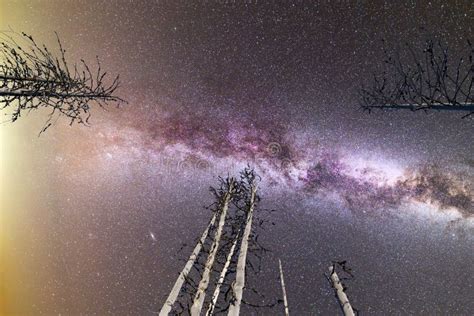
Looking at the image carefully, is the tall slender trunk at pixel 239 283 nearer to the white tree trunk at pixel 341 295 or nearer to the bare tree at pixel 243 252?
the bare tree at pixel 243 252

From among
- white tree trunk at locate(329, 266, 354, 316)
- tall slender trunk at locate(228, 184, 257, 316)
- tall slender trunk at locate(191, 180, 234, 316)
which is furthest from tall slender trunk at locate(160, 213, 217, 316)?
white tree trunk at locate(329, 266, 354, 316)

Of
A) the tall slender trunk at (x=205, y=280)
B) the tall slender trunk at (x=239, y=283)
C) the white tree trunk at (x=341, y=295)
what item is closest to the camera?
the tall slender trunk at (x=239, y=283)

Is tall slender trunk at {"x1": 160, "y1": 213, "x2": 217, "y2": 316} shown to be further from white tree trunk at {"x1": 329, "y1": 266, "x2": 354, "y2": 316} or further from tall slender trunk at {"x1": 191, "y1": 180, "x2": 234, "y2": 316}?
white tree trunk at {"x1": 329, "y1": 266, "x2": 354, "y2": 316}

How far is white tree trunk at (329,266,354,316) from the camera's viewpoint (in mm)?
6595

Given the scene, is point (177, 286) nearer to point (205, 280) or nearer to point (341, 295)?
point (205, 280)

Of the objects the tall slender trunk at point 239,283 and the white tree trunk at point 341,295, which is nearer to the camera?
the tall slender trunk at point 239,283

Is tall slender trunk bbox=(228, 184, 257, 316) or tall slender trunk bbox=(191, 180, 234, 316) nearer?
tall slender trunk bbox=(228, 184, 257, 316)

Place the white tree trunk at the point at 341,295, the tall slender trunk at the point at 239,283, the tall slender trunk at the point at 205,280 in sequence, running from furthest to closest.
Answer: the white tree trunk at the point at 341,295 → the tall slender trunk at the point at 205,280 → the tall slender trunk at the point at 239,283

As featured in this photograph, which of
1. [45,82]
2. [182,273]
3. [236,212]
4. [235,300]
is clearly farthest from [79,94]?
[236,212]

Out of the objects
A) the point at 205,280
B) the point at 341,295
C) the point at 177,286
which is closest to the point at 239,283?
the point at 205,280

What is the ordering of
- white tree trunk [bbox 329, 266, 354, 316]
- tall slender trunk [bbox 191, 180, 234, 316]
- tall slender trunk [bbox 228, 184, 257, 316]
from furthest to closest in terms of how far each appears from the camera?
white tree trunk [bbox 329, 266, 354, 316] → tall slender trunk [bbox 191, 180, 234, 316] → tall slender trunk [bbox 228, 184, 257, 316]

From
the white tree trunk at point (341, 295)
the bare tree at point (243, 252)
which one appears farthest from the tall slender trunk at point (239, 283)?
the white tree trunk at point (341, 295)

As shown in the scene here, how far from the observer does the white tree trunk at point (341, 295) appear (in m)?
6.59

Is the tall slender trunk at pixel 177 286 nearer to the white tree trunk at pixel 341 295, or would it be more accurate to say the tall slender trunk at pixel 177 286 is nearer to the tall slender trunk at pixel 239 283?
the tall slender trunk at pixel 239 283
